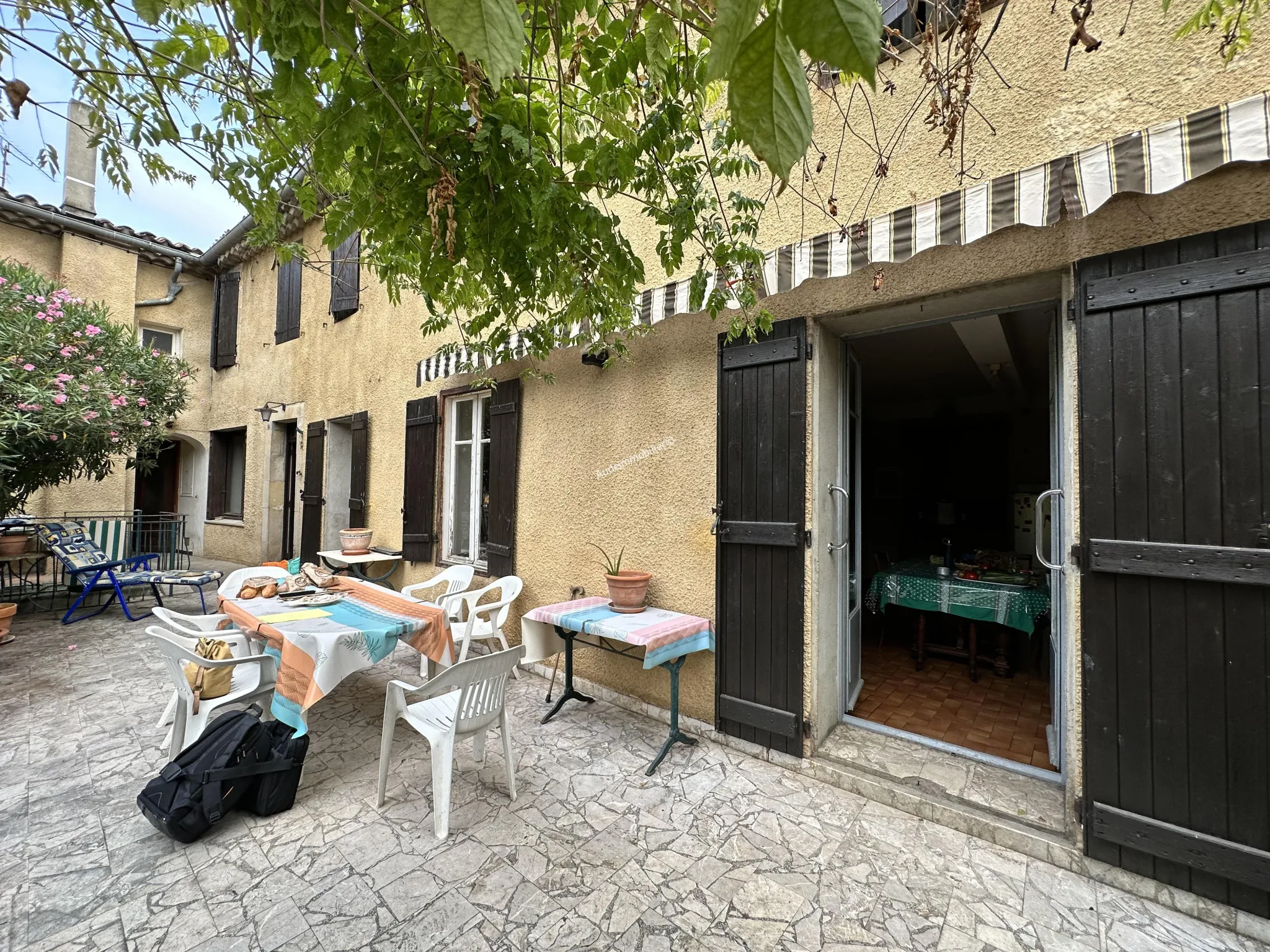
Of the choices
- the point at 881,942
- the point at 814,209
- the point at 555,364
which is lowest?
the point at 881,942

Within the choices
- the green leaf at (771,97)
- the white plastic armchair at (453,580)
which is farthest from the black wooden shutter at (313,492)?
the green leaf at (771,97)

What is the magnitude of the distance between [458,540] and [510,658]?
330 centimetres

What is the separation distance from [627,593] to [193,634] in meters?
2.71

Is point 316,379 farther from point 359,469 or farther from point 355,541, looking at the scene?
point 355,541

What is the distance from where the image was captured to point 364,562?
6105 mm

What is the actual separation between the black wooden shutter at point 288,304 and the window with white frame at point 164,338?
332 centimetres

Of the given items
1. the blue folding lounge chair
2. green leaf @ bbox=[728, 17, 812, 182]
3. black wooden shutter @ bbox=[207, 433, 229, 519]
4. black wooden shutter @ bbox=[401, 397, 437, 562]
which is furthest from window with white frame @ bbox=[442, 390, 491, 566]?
black wooden shutter @ bbox=[207, 433, 229, 519]

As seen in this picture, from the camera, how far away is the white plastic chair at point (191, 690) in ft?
9.44

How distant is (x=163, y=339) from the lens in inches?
420

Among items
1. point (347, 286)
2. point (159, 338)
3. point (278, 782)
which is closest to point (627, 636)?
point (278, 782)

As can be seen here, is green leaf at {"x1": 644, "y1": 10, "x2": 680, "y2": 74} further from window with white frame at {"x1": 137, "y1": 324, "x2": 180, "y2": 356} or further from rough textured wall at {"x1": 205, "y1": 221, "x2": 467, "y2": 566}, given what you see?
window with white frame at {"x1": 137, "y1": 324, "x2": 180, "y2": 356}

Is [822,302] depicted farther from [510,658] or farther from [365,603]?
[365,603]

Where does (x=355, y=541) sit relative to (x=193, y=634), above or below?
above

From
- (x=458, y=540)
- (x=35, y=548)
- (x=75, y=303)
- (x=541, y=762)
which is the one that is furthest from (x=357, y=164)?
(x=35, y=548)
